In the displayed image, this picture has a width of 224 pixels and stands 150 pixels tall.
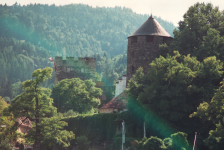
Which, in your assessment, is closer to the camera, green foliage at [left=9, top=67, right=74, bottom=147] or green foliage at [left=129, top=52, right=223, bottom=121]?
green foliage at [left=129, top=52, right=223, bottom=121]

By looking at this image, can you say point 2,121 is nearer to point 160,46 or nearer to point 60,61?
point 160,46

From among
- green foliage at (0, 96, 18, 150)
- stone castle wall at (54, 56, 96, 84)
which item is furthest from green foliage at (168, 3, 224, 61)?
stone castle wall at (54, 56, 96, 84)

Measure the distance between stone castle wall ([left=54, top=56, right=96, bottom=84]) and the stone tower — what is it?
28.9 meters

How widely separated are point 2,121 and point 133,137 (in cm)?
1177

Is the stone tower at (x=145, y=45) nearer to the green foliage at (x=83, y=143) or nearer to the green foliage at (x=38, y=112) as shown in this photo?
the green foliage at (x=83, y=143)

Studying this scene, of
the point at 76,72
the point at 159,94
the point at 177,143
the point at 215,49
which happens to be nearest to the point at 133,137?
the point at 159,94

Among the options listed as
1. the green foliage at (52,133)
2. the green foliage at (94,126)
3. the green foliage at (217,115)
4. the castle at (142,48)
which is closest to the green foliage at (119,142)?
the green foliage at (94,126)

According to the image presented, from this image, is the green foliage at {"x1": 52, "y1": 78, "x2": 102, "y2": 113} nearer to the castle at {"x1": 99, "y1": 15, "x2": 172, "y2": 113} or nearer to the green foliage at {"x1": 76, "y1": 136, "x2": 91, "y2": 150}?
the castle at {"x1": 99, "y1": 15, "x2": 172, "y2": 113}

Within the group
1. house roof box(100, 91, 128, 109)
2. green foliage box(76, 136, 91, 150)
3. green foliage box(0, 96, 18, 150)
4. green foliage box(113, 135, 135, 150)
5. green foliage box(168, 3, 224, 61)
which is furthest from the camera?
house roof box(100, 91, 128, 109)

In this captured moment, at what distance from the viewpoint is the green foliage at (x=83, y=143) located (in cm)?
4100

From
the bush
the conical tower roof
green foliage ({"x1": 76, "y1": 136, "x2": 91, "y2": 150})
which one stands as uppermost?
the conical tower roof

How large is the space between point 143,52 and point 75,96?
745 inches

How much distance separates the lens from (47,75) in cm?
3988

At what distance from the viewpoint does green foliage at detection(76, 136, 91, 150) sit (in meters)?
41.0
